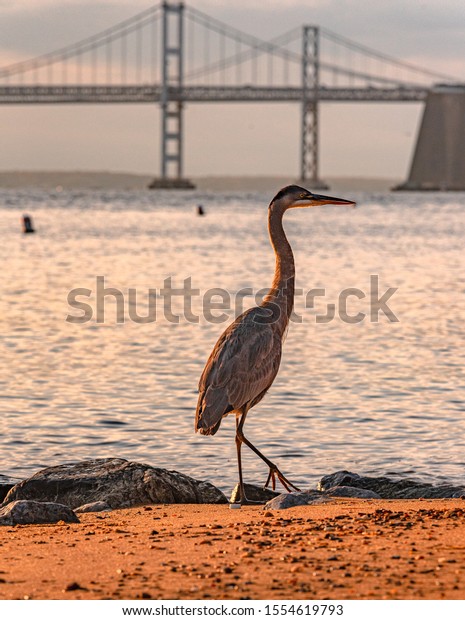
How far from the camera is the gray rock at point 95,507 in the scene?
21.6 feet

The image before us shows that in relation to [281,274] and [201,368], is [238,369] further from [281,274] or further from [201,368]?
[201,368]

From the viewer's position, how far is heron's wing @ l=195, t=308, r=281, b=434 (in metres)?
6.58

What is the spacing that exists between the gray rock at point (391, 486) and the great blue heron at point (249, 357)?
277 millimetres

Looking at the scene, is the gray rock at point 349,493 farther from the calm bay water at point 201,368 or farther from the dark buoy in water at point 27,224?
the dark buoy in water at point 27,224

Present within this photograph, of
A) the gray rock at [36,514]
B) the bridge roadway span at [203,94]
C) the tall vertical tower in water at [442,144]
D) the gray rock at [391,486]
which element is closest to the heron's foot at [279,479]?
the gray rock at [391,486]

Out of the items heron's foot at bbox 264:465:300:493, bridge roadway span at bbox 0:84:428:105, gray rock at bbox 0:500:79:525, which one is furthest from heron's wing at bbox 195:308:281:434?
bridge roadway span at bbox 0:84:428:105

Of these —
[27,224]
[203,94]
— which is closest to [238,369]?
[27,224]

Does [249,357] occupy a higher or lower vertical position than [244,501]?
higher

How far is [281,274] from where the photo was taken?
24.3 ft

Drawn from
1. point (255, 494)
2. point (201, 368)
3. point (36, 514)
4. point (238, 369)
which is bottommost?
point (201, 368)

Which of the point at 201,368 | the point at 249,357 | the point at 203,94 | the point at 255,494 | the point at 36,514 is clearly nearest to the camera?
the point at 36,514

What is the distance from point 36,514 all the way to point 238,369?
1324 mm

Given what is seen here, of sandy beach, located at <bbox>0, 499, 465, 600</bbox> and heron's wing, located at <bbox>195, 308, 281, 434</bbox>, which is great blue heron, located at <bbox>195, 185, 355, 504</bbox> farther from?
sandy beach, located at <bbox>0, 499, 465, 600</bbox>

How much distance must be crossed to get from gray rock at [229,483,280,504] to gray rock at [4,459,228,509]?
0.10 meters
